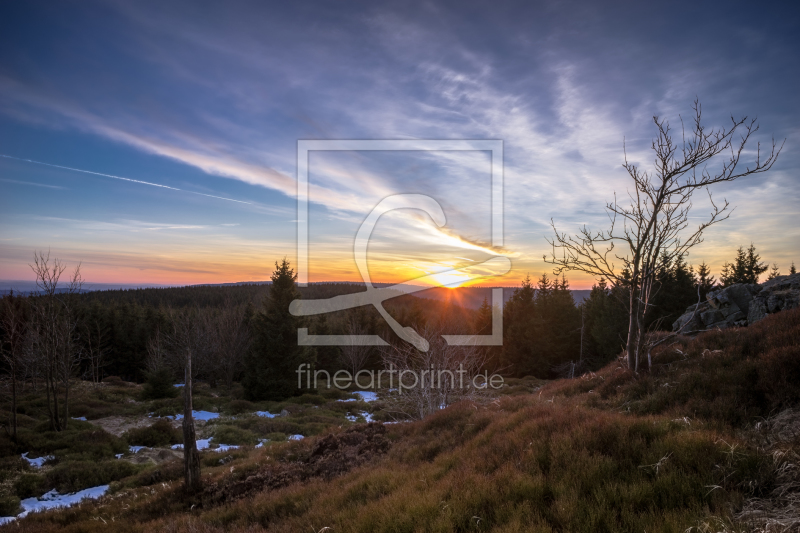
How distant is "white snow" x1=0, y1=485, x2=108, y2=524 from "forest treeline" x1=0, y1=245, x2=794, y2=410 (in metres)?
8.97

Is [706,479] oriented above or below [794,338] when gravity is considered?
below

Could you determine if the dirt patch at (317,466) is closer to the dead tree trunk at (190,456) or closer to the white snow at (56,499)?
the dead tree trunk at (190,456)

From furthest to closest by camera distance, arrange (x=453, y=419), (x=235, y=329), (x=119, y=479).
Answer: (x=235, y=329) → (x=119, y=479) → (x=453, y=419)

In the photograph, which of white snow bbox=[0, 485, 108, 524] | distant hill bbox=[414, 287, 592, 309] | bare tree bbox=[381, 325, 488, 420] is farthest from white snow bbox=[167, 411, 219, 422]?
distant hill bbox=[414, 287, 592, 309]

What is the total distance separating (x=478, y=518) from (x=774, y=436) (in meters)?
4.41

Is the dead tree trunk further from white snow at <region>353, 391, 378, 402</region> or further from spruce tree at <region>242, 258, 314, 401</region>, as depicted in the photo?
white snow at <region>353, 391, 378, 402</region>

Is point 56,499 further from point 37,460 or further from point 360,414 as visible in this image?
point 360,414

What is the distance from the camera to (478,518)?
4.29 m

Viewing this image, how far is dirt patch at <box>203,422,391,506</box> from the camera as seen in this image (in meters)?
8.42

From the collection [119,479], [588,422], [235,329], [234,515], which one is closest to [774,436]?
[588,422]

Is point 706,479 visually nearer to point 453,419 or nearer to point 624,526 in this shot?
point 624,526

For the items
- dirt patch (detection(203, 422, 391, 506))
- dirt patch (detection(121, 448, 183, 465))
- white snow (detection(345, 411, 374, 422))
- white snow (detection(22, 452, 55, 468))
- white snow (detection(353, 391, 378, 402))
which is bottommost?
white snow (detection(353, 391, 378, 402))

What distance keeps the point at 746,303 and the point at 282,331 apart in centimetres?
2976

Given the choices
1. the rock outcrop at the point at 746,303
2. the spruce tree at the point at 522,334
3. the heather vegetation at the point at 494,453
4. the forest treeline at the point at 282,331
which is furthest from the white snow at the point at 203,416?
the spruce tree at the point at 522,334
